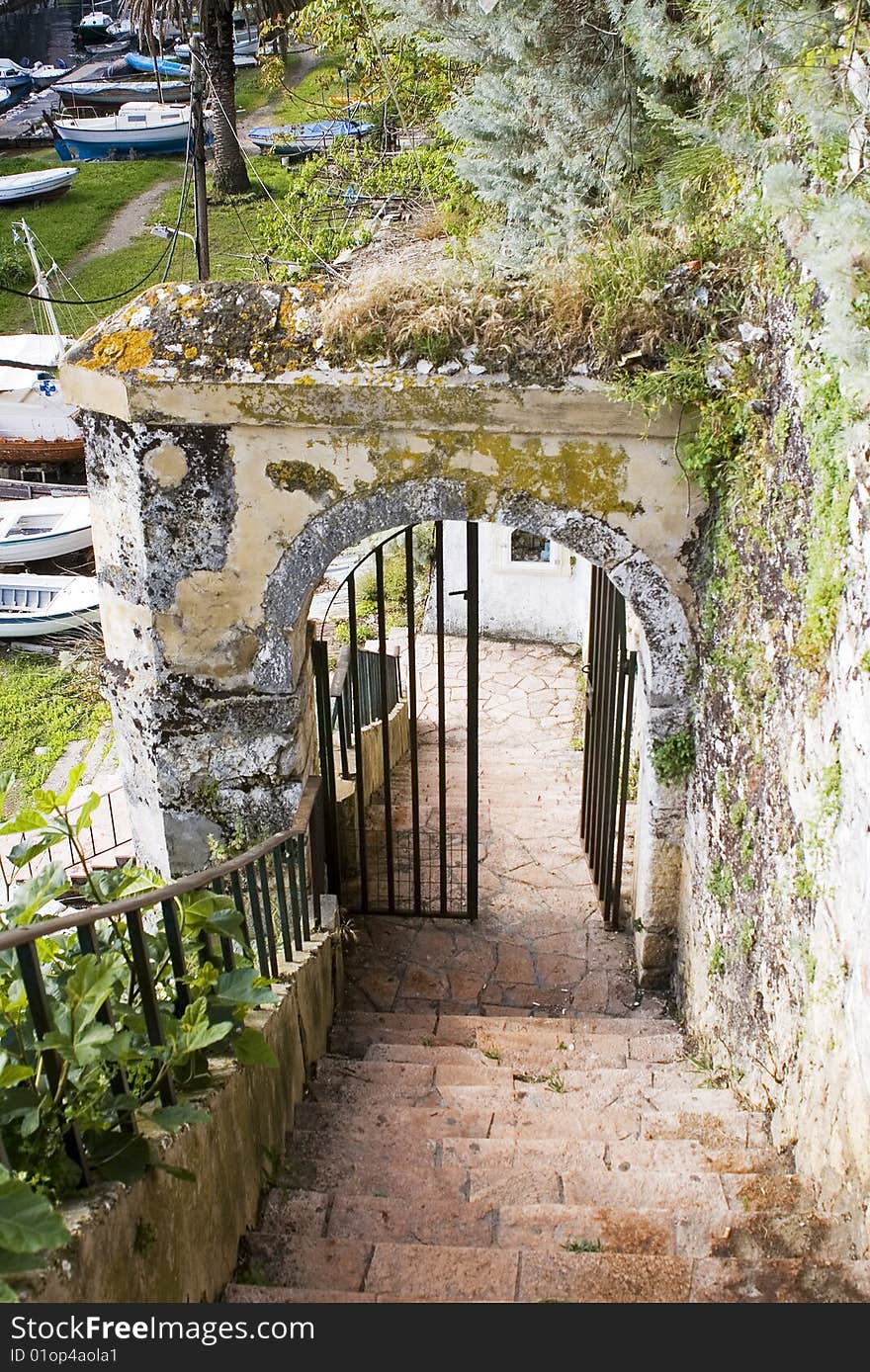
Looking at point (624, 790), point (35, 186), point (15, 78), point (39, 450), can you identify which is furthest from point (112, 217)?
point (624, 790)

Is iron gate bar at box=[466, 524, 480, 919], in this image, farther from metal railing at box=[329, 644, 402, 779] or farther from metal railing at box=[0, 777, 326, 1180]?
metal railing at box=[0, 777, 326, 1180]

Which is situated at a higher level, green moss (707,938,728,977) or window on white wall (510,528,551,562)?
window on white wall (510,528,551,562)

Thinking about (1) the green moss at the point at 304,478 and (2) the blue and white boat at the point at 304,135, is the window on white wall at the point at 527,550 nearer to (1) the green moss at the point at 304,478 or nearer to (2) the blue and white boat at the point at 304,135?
(2) the blue and white boat at the point at 304,135

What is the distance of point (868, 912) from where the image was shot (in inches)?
115

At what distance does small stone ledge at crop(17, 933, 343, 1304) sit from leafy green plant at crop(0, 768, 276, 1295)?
0.23 feet

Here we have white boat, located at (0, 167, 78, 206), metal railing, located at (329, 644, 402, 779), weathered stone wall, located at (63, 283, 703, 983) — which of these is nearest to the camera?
weathered stone wall, located at (63, 283, 703, 983)

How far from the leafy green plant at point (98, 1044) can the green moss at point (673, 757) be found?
255 centimetres

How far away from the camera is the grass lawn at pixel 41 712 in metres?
11.0

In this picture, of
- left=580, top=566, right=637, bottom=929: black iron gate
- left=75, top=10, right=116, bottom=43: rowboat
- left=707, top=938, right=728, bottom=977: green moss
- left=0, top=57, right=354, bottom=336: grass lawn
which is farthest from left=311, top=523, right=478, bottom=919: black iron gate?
left=75, top=10, right=116, bottom=43: rowboat

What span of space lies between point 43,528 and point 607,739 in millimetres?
10842

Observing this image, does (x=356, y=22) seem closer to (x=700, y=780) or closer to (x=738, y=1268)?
(x=700, y=780)

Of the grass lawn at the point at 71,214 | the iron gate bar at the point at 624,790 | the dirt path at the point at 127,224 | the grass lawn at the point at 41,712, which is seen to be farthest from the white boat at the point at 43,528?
the iron gate bar at the point at 624,790

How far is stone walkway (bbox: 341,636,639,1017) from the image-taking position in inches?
235
